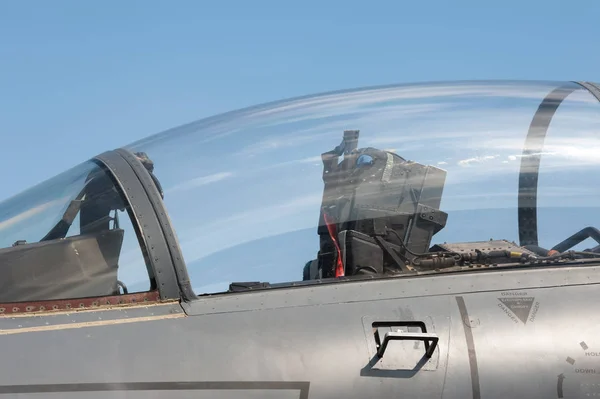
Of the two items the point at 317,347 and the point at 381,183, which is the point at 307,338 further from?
the point at 381,183

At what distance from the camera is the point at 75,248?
421 cm

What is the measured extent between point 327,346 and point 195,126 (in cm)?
197

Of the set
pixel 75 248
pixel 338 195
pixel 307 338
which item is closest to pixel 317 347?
pixel 307 338

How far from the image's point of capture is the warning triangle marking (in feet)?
13.3

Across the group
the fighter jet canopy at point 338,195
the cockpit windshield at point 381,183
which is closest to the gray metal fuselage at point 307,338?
the fighter jet canopy at point 338,195

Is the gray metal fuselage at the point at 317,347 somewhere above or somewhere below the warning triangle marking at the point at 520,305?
below

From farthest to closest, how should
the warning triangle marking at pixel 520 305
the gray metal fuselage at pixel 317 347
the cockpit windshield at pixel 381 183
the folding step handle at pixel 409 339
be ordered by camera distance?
1. the cockpit windshield at pixel 381 183
2. the warning triangle marking at pixel 520 305
3. the folding step handle at pixel 409 339
4. the gray metal fuselage at pixel 317 347

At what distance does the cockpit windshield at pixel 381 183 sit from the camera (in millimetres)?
4477

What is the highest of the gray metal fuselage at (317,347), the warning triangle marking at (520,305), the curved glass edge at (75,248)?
the curved glass edge at (75,248)

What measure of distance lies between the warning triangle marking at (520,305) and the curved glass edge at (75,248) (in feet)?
6.23

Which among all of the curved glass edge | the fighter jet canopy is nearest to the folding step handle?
the fighter jet canopy

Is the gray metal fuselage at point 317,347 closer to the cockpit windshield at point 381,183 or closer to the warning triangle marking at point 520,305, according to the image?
the warning triangle marking at point 520,305

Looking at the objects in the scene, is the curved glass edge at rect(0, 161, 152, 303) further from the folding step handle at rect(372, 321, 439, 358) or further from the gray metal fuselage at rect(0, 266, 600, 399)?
the folding step handle at rect(372, 321, 439, 358)

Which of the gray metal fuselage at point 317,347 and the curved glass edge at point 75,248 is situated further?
the curved glass edge at point 75,248
